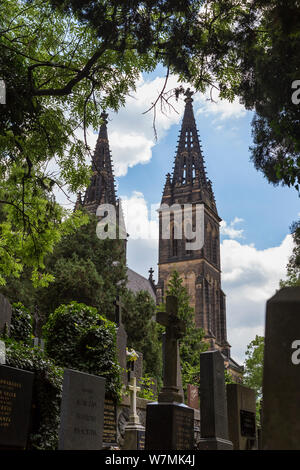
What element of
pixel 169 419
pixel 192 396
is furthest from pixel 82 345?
pixel 192 396

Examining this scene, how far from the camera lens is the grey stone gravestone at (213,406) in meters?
8.37

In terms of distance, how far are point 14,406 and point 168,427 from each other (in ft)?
8.49

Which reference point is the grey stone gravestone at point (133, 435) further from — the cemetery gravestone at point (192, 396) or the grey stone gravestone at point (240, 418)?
the cemetery gravestone at point (192, 396)

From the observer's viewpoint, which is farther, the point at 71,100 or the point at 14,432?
the point at 71,100

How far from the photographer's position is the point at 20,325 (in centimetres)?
1150

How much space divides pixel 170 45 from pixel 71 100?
3.50 m

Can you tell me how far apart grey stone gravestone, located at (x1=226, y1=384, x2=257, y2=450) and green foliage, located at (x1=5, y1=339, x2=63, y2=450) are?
342 cm

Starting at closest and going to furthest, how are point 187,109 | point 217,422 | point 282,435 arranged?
point 282,435 < point 217,422 < point 187,109

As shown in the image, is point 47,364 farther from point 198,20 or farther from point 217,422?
point 198,20

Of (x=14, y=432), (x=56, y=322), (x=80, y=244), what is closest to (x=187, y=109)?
(x=80, y=244)

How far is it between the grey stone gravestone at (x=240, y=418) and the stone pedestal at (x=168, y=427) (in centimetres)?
176

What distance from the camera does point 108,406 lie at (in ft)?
37.1

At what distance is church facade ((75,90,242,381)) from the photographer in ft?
190

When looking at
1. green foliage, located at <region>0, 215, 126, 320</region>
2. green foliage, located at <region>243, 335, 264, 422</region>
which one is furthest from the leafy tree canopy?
green foliage, located at <region>243, 335, 264, 422</region>
